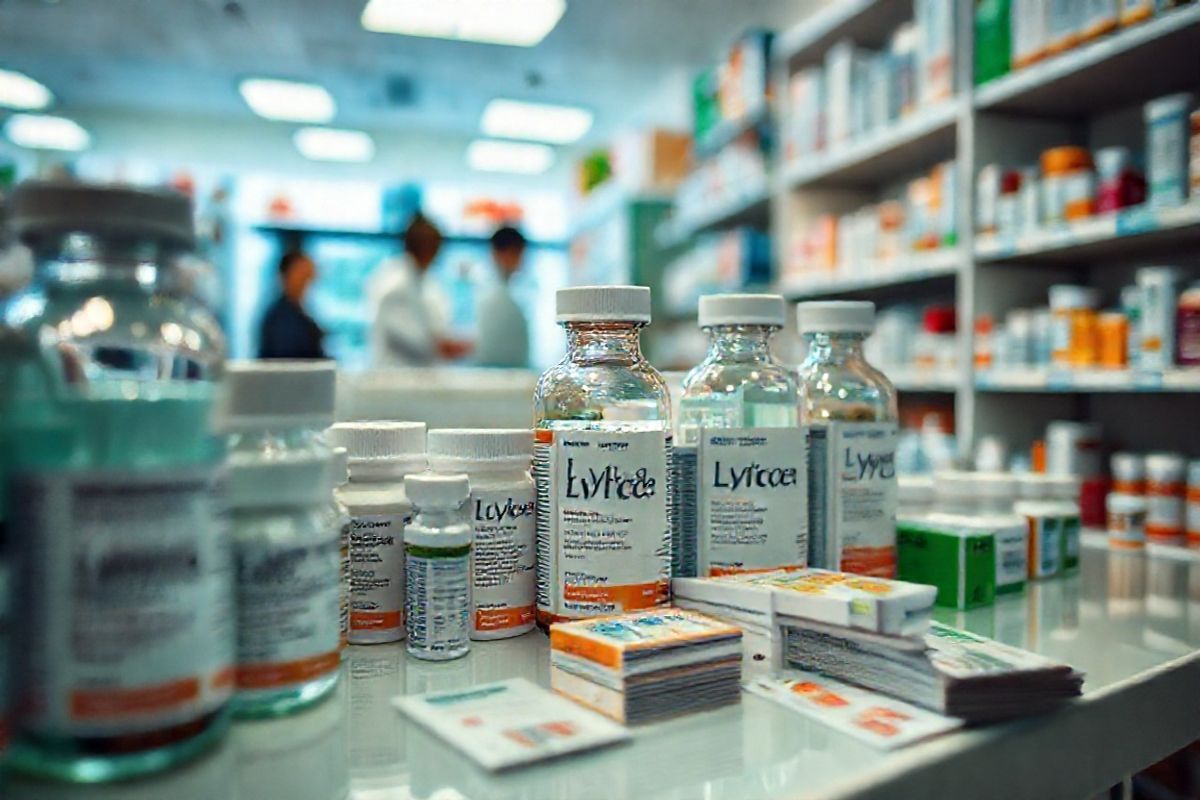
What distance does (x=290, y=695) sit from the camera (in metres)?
0.62

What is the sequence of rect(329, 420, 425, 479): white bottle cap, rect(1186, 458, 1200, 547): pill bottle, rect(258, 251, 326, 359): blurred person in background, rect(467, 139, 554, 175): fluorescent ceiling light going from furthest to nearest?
rect(467, 139, 554, 175): fluorescent ceiling light < rect(258, 251, 326, 359): blurred person in background < rect(1186, 458, 1200, 547): pill bottle < rect(329, 420, 425, 479): white bottle cap

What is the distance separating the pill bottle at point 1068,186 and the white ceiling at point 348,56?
2.61 m

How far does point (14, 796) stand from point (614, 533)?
45 cm

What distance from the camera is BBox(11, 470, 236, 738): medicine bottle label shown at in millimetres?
485

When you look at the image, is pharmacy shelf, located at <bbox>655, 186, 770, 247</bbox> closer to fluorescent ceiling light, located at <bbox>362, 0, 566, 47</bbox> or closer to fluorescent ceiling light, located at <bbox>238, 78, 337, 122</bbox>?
fluorescent ceiling light, located at <bbox>362, 0, 566, 47</bbox>

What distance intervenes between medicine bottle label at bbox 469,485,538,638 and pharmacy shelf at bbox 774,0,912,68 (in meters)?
2.52

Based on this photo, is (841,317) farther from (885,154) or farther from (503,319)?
(503,319)

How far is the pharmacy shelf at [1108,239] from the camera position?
70.7 inches

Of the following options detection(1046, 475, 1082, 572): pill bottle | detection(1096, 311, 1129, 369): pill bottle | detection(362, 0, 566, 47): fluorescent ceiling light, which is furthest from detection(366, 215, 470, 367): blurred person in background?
detection(1046, 475, 1082, 572): pill bottle

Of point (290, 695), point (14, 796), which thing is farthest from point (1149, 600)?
point (14, 796)

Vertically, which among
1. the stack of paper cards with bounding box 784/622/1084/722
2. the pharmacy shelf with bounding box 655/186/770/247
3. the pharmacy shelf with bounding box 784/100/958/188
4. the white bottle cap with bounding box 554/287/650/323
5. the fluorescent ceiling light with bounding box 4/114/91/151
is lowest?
the stack of paper cards with bounding box 784/622/1084/722

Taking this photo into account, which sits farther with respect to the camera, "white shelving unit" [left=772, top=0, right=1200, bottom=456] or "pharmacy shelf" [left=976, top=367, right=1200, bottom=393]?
"white shelving unit" [left=772, top=0, right=1200, bottom=456]

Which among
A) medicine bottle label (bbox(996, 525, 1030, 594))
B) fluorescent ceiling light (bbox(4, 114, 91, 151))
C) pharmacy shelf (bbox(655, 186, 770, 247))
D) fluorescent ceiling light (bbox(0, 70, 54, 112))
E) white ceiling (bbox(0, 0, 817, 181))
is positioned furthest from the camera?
fluorescent ceiling light (bbox(4, 114, 91, 151))

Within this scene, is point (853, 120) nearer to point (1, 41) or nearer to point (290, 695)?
point (290, 695)
